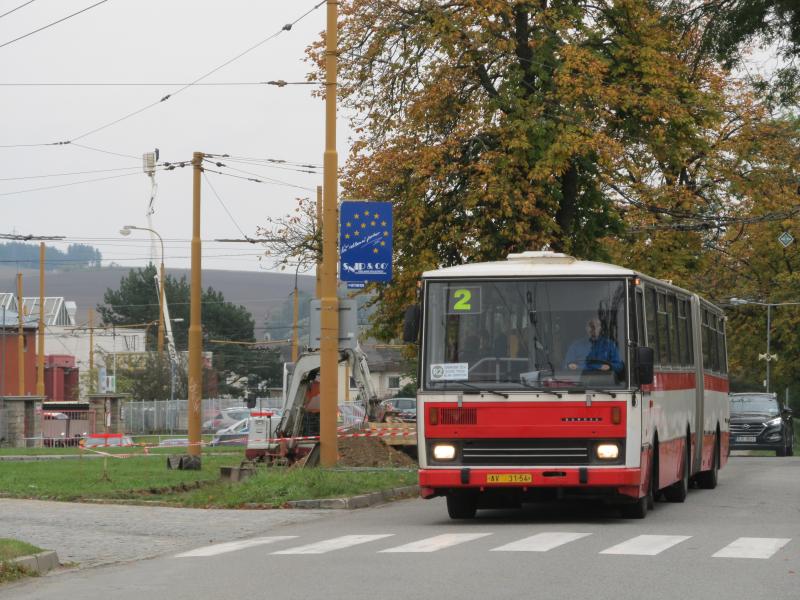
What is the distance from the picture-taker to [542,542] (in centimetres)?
1382

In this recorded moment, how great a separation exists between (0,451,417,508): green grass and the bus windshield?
4.24 meters

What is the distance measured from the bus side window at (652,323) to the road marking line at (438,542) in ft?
13.1

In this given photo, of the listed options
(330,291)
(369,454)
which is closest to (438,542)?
(330,291)

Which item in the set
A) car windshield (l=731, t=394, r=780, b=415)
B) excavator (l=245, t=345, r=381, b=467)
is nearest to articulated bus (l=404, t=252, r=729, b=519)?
excavator (l=245, t=345, r=381, b=467)

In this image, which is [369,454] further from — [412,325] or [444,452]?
[412,325]

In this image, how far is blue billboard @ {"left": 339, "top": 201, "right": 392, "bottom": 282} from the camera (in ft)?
77.6

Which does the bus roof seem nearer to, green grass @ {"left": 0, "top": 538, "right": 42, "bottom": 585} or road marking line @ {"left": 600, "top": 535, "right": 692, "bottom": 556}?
road marking line @ {"left": 600, "top": 535, "right": 692, "bottom": 556}

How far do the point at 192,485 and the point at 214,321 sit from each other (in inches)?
3510

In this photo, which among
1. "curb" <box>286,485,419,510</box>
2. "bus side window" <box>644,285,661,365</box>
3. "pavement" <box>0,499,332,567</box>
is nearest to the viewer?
"pavement" <box>0,499,332,567</box>

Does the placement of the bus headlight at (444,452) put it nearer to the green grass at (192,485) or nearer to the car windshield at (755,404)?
the green grass at (192,485)

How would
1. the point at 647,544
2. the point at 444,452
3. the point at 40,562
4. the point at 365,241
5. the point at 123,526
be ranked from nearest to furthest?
the point at 40,562 → the point at 647,544 → the point at 444,452 → the point at 123,526 → the point at 365,241

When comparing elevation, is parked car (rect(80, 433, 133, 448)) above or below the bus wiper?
below

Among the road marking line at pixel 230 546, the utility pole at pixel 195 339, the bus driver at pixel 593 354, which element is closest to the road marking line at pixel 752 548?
the bus driver at pixel 593 354

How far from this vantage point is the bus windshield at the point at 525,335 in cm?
1628
